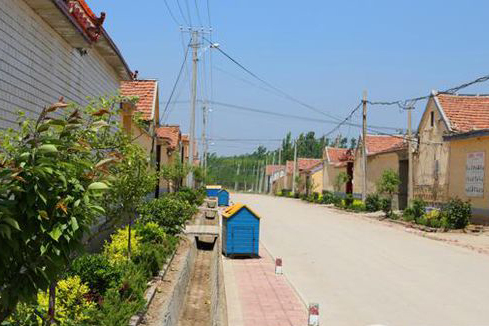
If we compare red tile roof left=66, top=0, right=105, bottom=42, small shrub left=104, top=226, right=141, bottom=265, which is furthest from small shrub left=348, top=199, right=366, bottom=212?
red tile roof left=66, top=0, right=105, bottom=42

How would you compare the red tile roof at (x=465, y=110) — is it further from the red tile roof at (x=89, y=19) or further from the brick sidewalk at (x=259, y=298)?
the red tile roof at (x=89, y=19)

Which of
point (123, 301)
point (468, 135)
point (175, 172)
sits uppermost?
point (468, 135)

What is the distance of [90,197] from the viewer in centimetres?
338

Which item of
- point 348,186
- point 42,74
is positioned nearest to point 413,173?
point 348,186

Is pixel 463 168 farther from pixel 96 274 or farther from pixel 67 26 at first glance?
pixel 96 274

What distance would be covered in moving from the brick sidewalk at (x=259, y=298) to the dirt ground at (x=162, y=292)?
1003 mm

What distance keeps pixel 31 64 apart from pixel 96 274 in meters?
2.81

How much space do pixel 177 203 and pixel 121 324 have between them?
32.0ft

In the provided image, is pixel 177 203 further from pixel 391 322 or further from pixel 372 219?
pixel 372 219

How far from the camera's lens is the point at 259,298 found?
31.6ft

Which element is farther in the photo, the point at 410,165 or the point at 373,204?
the point at 373,204

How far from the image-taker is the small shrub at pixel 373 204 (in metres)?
37.6

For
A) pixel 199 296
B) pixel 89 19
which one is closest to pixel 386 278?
pixel 199 296

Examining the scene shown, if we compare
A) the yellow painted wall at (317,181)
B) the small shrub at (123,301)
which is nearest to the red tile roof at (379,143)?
the yellow painted wall at (317,181)
